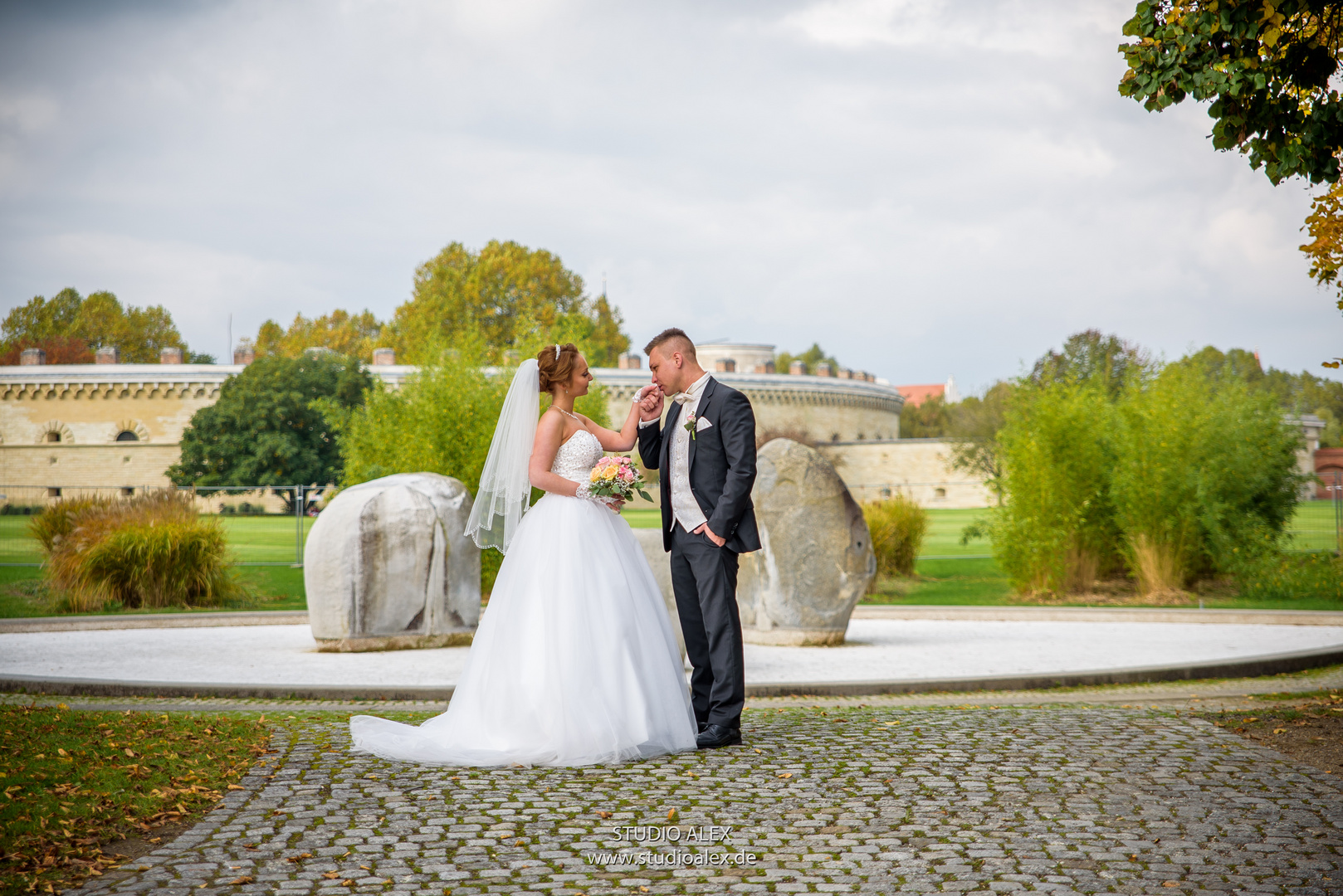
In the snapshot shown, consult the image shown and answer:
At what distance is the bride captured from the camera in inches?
197

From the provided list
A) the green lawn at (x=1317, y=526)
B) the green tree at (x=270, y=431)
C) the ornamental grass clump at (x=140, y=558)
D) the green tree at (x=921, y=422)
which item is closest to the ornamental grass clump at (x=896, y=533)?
the green lawn at (x=1317, y=526)

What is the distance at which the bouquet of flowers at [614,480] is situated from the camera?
221 inches

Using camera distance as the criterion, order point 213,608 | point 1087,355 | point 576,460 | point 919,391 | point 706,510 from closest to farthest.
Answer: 1. point 706,510
2. point 576,460
3. point 213,608
4. point 1087,355
5. point 919,391

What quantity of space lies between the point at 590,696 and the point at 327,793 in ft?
4.10

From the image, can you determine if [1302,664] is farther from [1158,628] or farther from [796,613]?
[796,613]

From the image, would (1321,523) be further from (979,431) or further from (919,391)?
(919,391)

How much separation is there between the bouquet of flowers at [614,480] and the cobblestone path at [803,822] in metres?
1.40

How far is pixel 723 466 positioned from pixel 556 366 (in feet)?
3.64

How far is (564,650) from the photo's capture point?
5.14 m

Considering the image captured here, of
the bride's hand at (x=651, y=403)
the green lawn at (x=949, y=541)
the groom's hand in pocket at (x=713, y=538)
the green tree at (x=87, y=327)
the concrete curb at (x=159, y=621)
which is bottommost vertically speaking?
the concrete curb at (x=159, y=621)

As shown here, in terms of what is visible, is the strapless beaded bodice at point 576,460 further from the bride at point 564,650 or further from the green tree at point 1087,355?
the green tree at point 1087,355

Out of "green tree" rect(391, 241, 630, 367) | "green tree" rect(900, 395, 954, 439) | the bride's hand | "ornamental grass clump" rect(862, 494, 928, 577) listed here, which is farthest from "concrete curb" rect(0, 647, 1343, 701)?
"green tree" rect(900, 395, 954, 439)

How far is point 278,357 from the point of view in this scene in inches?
1795

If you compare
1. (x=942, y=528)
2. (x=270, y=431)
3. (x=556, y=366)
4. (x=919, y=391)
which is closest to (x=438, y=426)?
(x=556, y=366)
